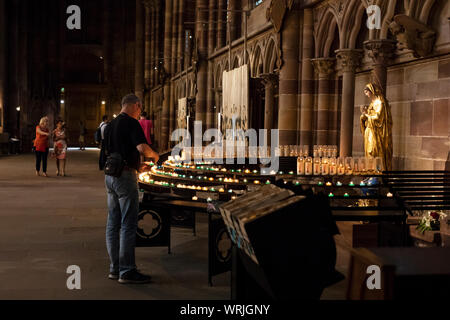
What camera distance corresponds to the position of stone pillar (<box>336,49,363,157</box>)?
12.9m

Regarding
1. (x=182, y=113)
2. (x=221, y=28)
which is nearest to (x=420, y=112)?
(x=221, y=28)

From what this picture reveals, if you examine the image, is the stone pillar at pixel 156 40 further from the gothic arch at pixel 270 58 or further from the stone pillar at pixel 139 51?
the gothic arch at pixel 270 58

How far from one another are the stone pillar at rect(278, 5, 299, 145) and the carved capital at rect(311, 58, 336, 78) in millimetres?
675

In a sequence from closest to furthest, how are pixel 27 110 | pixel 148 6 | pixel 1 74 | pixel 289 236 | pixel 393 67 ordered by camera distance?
pixel 289 236, pixel 393 67, pixel 1 74, pixel 27 110, pixel 148 6

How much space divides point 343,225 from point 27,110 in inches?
1470

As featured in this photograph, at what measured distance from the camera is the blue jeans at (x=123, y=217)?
20.7 ft

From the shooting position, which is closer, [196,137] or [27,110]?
[196,137]

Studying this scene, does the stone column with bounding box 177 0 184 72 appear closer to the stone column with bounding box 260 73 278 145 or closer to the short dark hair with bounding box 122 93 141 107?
the stone column with bounding box 260 73 278 145

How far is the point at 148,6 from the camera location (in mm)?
46438

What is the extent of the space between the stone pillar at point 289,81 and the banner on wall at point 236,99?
2.12 meters

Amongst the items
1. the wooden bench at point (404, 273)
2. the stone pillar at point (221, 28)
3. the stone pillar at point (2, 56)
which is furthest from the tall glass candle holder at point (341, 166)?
the stone pillar at point (2, 56)

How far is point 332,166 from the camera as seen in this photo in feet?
28.5
